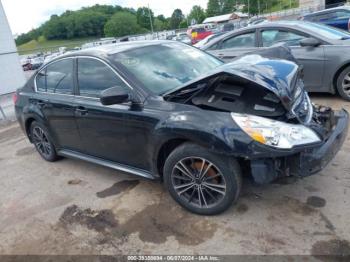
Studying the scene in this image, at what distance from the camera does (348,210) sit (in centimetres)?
299

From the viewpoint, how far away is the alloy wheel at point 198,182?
9.84 feet

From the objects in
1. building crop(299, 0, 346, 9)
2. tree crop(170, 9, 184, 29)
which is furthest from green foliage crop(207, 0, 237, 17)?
building crop(299, 0, 346, 9)

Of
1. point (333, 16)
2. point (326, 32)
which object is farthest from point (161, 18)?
point (326, 32)

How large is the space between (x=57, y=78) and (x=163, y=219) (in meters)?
2.37

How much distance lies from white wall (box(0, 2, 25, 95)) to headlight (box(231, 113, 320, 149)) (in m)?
10.9

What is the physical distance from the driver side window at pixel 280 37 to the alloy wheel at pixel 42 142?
13.9ft

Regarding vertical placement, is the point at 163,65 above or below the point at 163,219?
above

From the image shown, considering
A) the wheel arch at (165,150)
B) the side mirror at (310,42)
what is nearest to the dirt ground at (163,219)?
the wheel arch at (165,150)

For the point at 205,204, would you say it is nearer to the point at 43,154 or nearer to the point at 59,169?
the point at 59,169

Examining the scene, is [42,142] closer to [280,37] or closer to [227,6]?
[280,37]

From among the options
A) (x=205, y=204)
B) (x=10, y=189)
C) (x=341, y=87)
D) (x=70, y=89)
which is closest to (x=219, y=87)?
(x=205, y=204)

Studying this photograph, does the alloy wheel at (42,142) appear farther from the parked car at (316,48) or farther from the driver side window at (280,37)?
the driver side window at (280,37)

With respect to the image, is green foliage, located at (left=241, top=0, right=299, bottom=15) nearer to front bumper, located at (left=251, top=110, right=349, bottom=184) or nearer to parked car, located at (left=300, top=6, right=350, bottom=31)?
parked car, located at (left=300, top=6, right=350, bottom=31)

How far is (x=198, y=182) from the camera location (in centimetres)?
311
